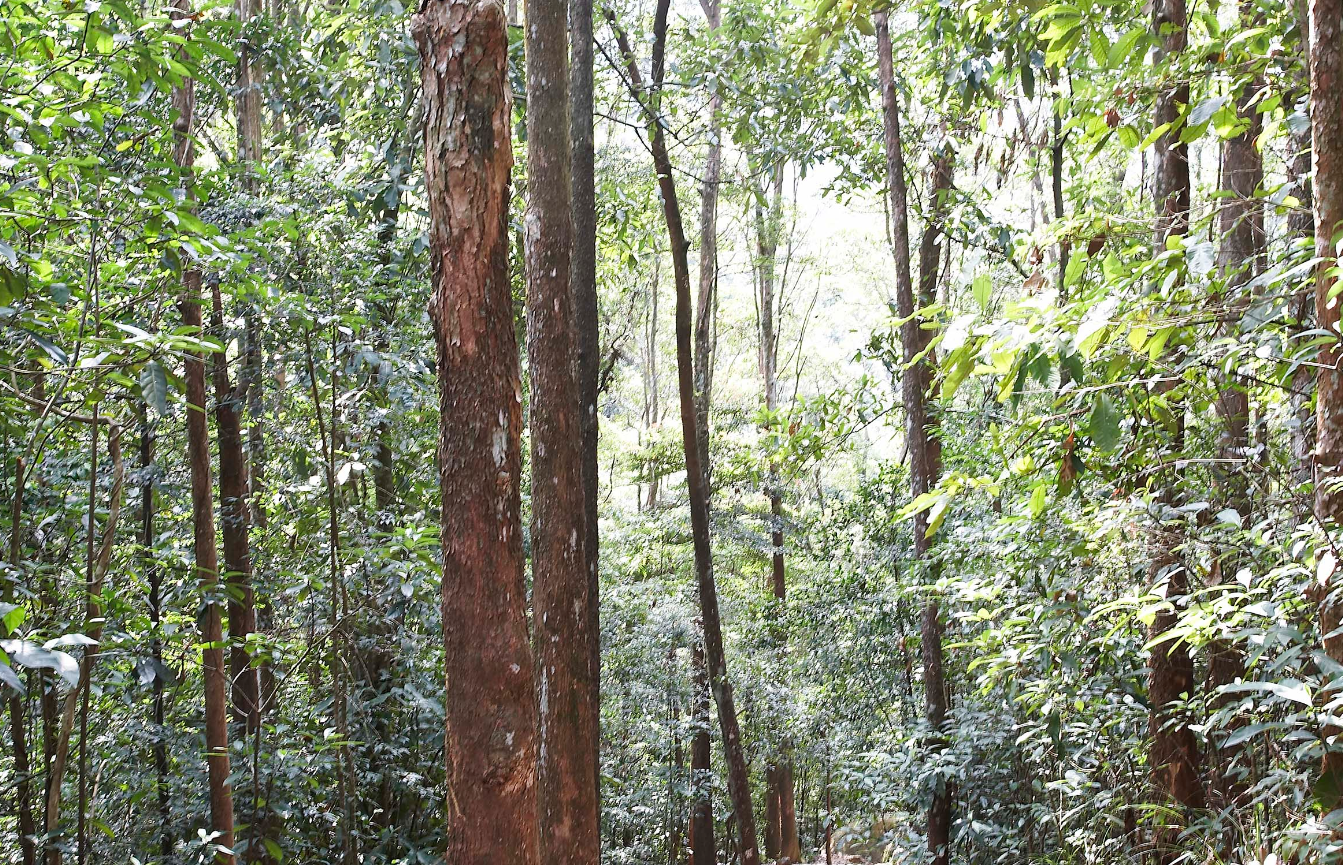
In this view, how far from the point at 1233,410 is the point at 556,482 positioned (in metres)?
3.26

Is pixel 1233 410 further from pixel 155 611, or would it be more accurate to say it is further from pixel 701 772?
pixel 701 772

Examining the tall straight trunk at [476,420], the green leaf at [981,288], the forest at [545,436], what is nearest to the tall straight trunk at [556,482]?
the forest at [545,436]

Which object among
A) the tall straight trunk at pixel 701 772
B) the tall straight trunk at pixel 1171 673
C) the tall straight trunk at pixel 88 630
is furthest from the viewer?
the tall straight trunk at pixel 701 772

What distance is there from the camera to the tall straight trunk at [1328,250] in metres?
2.54

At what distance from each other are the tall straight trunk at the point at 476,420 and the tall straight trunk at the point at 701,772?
900 centimetres

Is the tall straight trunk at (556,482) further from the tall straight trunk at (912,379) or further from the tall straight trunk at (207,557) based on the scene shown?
the tall straight trunk at (912,379)

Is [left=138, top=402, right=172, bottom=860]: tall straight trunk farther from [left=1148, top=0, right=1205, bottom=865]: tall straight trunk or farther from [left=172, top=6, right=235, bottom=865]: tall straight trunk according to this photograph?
[left=1148, top=0, right=1205, bottom=865]: tall straight trunk

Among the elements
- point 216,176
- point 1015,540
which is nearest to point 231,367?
point 216,176

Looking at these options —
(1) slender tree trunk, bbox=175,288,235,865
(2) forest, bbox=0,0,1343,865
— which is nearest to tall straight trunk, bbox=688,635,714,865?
(2) forest, bbox=0,0,1343,865

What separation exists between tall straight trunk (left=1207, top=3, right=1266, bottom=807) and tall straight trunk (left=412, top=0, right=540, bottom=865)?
209 cm

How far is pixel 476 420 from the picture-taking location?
289 cm

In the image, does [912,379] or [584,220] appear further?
[912,379]

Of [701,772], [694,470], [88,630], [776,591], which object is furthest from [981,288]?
[776,591]

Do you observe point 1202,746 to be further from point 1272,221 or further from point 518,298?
point 1272,221
